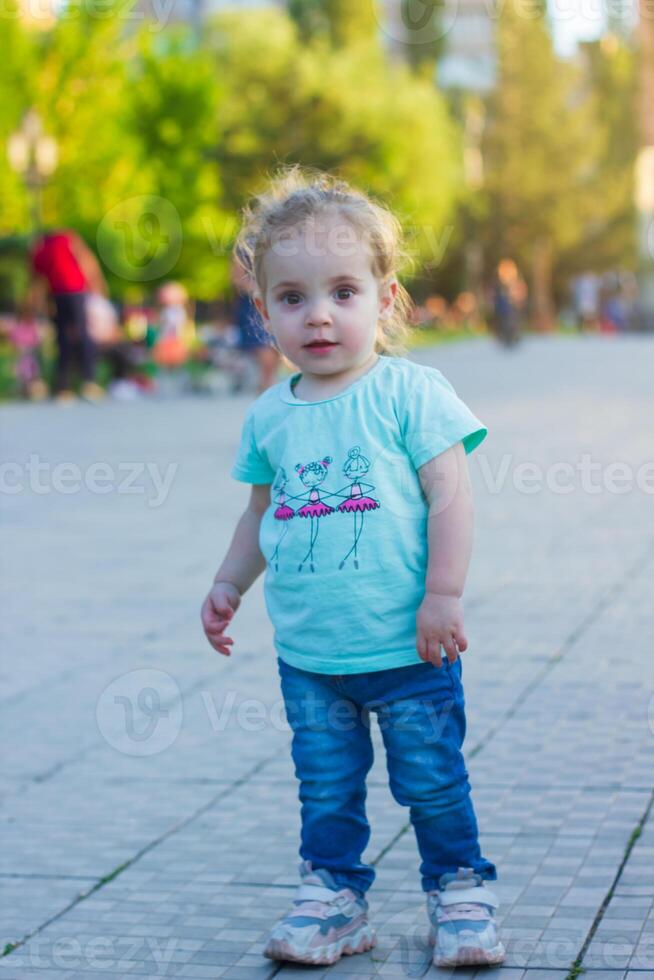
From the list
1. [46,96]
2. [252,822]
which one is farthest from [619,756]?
[46,96]

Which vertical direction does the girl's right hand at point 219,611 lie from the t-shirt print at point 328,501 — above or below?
below

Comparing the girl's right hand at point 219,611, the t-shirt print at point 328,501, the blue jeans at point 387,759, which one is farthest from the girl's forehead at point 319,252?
the blue jeans at point 387,759

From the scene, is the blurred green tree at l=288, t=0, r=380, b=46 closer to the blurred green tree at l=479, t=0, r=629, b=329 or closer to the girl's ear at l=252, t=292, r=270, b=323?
the blurred green tree at l=479, t=0, r=629, b=329

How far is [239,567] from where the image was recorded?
11.2ft

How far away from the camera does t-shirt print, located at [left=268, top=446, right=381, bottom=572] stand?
3.13 meters

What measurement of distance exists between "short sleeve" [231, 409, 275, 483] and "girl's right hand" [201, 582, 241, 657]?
218mm

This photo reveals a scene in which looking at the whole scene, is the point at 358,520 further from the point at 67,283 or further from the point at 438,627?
the point at 67,283

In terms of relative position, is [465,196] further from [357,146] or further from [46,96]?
[46,96]

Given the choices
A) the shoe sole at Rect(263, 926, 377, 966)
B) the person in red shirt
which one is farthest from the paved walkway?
the person in red shirt

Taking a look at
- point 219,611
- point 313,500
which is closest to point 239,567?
point 219,611

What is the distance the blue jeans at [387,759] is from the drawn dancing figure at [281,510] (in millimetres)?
215

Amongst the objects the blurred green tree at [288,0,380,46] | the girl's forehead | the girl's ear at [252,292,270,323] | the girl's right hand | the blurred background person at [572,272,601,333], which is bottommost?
the blurred background person at [572,272,601,333]

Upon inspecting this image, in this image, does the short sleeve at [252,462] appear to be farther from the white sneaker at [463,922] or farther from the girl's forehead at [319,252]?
the white sneaker at [463,922]

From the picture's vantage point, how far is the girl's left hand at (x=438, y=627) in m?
3.05
